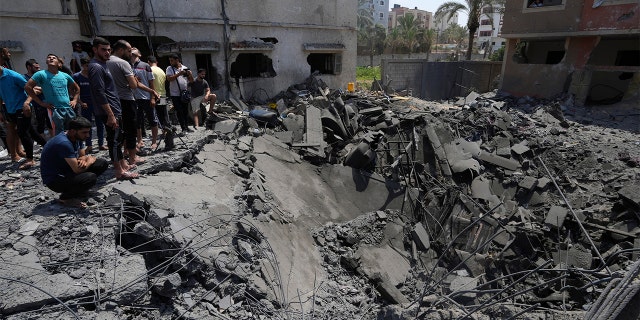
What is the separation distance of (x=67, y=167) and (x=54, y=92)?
82.3 inches

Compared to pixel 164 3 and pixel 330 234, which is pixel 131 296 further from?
pixel 164 3

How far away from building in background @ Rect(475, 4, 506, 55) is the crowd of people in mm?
21088

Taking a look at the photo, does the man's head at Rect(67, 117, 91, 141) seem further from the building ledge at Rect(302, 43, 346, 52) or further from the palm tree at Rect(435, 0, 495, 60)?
the palm tree at Rect(435, 0, 495, 60)

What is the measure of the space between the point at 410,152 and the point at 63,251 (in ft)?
23.3

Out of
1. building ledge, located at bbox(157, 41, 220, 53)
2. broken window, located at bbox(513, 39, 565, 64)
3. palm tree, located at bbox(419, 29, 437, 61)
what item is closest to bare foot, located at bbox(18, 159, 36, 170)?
building ledge, located at bbox(157, 41, 220, 53)

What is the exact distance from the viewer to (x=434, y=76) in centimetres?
1880

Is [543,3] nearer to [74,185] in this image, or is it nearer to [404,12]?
[74,185]

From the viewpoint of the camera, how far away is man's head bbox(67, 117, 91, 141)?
12.2 feet

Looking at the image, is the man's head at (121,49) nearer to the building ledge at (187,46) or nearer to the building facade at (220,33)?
the building facade at (220,33)

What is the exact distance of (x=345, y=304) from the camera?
13.6 ft

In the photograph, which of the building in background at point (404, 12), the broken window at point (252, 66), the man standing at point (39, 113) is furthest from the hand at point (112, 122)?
the building in background at point (404, 12)

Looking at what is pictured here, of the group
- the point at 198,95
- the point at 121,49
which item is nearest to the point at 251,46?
the point at 198,95

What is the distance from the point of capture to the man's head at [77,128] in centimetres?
373

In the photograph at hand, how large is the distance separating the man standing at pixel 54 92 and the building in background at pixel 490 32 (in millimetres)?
22060
